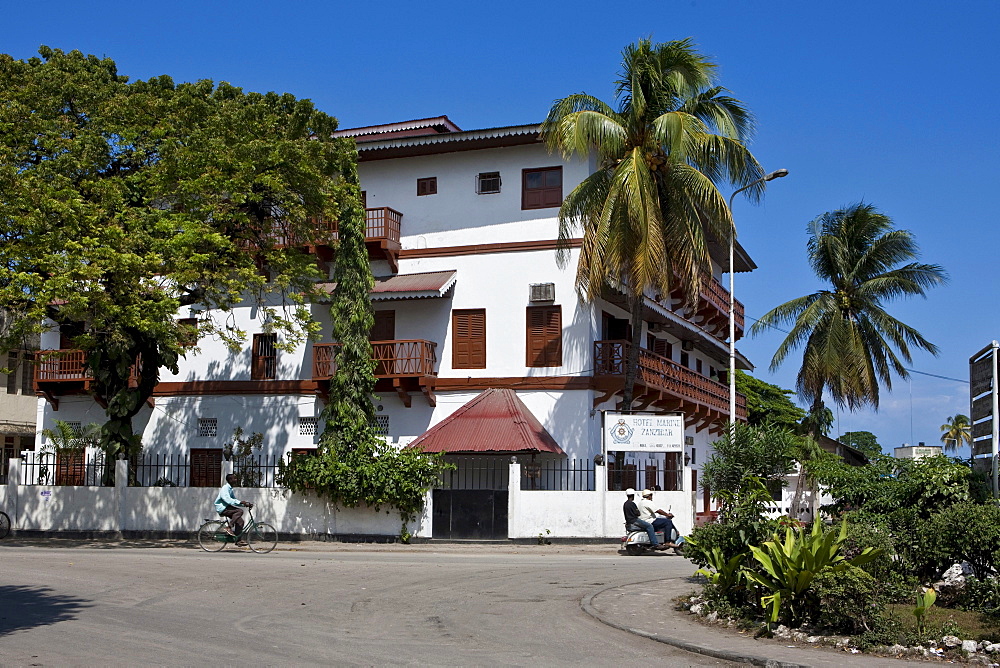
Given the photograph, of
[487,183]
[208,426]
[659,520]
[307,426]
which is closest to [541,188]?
[487,183]

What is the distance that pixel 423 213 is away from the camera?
3161cm

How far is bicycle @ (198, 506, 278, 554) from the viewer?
2228 cm

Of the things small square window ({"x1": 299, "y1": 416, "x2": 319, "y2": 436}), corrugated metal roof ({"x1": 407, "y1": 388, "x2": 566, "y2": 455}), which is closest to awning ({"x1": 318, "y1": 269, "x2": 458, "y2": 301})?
corrugated metal roof ({"x1": 407, "y1": 388, "x2": 566, "y2": 455})

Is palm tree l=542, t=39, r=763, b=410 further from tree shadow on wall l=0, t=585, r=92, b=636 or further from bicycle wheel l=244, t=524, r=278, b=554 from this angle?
tree shadow on wall l=0, t=585, r=92, b=636

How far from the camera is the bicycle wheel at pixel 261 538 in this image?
22.9m

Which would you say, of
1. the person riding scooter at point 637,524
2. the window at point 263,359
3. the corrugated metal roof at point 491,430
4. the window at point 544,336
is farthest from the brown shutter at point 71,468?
the person riding scooter at point 637,524

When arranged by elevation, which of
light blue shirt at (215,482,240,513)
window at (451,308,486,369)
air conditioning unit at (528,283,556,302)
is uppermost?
air conditioning unit at (528,283,556,302)

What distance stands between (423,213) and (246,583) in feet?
58.1

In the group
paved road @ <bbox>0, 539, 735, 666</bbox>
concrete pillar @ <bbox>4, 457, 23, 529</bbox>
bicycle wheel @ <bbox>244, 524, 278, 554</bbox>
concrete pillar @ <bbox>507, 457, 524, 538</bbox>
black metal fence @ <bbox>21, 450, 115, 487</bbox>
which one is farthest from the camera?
concrete pillar @ <bbox>4, 457, 23, 529</bbox>

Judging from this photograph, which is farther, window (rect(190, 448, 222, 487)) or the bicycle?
window (rect(190, 448, 222, 487))

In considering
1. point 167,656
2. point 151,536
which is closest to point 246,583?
point 167,656

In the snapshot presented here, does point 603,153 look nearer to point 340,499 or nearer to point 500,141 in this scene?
point 500,141

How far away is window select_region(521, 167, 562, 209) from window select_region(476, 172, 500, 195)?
0.84 meters

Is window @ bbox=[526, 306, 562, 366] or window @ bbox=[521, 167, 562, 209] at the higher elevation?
window @ bbox=[521, 167, 562, 209]
